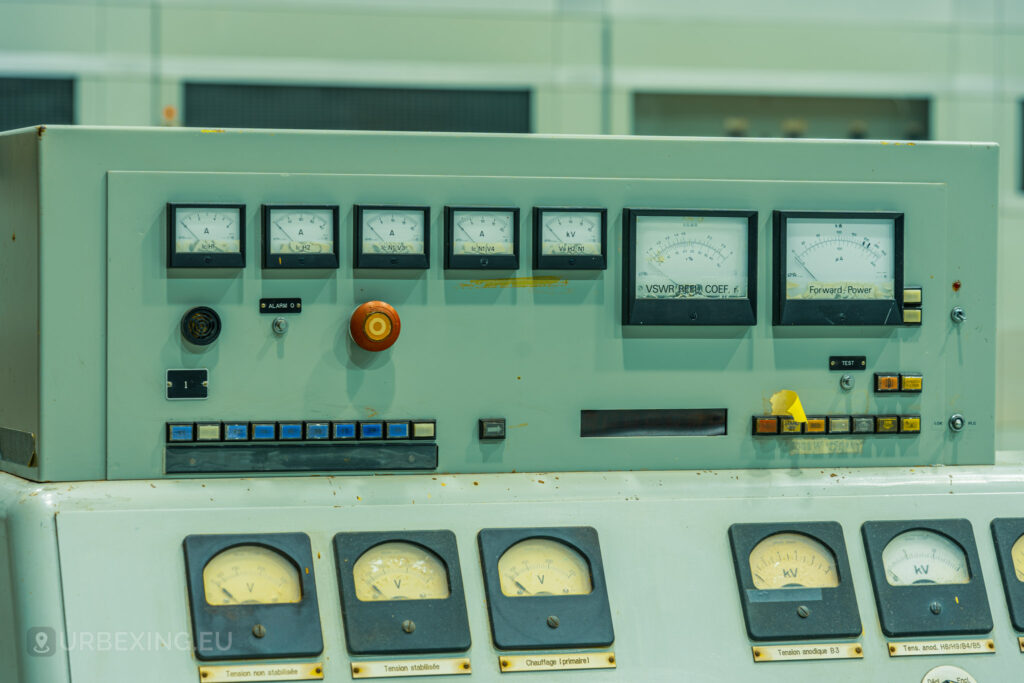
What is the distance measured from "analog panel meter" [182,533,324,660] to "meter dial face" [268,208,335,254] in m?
0.47

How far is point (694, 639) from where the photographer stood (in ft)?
4.89

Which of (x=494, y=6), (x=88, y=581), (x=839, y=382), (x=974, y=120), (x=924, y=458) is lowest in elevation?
(x=88, y=581)

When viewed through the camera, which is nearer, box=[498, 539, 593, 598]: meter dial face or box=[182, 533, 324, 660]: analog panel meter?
box=[182, 533, 324, 660]: analog panel meter

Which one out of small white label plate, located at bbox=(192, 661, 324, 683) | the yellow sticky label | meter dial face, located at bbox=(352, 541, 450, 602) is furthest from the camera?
the yellow sticky label

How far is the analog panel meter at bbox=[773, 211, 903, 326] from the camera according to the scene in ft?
5.53

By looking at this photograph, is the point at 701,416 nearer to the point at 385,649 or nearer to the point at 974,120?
the point at 385,649

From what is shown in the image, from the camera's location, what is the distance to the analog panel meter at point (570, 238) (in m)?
1.63

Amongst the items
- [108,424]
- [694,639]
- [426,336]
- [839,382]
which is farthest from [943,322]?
[108,424]

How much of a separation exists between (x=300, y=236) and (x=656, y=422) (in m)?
0.70

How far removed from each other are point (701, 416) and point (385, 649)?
69 cm

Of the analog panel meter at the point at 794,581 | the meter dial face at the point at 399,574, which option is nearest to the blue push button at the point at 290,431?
the meter dial face at the point at 399,574

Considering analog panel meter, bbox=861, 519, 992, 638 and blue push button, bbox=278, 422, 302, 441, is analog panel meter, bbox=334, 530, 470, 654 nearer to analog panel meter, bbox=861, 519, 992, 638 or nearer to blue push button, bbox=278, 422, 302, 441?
blue push button, bbox=278, 422, 302, 441

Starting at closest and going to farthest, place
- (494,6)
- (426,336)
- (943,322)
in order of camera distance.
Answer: (426,336), (943,322), (494,6)

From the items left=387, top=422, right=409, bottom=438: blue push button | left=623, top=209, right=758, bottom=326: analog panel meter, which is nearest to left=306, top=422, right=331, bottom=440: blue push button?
left=387, top=422, right=409, bottom=438: blue push button
